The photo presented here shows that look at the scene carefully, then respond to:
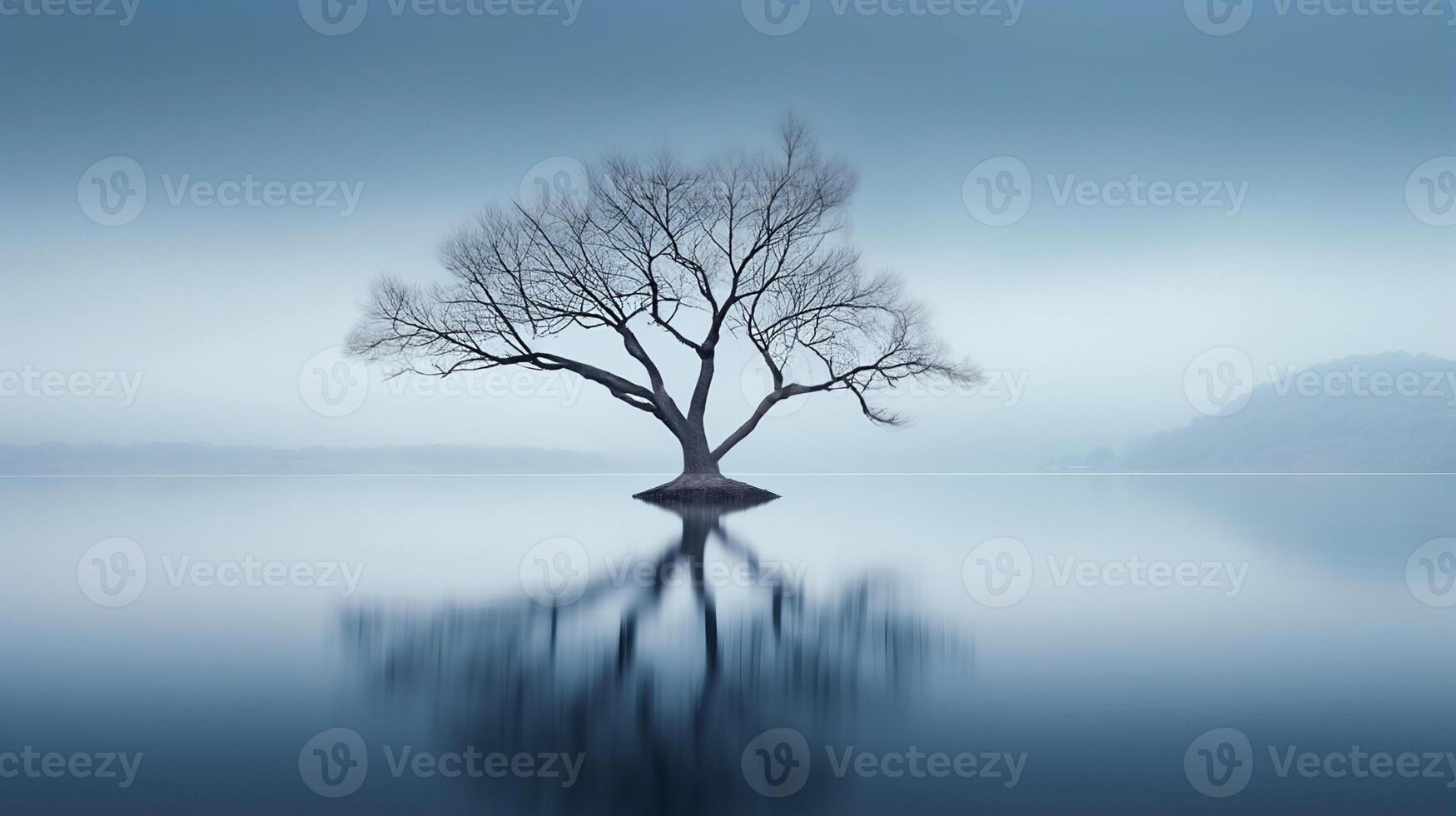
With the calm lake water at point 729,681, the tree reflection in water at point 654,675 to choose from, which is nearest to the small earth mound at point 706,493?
the calm lake water at point 729,681

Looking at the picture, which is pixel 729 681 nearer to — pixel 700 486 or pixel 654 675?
pixel 654 675

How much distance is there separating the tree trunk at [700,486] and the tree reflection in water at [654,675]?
1118cm

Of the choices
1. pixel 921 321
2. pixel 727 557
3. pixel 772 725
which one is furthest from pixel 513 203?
pixel 772 725

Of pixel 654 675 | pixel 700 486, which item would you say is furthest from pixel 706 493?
pixel 654 675

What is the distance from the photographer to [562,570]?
611cm

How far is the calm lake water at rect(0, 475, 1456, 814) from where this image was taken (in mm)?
2189

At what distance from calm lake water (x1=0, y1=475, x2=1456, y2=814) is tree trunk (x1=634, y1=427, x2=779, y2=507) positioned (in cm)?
915

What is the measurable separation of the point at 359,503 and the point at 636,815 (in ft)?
46.5

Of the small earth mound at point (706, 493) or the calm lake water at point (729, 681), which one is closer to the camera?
the calm lake water at point (729, 681)

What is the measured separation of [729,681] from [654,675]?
0.28 meters

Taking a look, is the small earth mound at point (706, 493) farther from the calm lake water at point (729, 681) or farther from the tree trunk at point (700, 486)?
the calm lake water at point (729, 681)

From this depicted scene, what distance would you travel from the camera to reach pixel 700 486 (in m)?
16.7

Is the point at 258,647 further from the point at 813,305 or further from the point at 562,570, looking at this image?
the point at 813,305

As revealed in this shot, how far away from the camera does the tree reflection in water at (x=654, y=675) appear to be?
A: 7.22 feet
